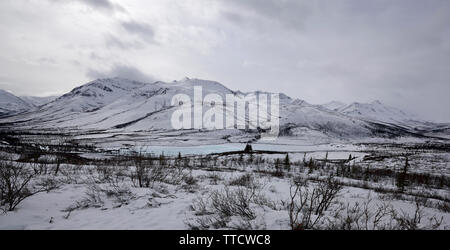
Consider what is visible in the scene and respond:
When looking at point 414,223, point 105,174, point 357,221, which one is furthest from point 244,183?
point 105,174

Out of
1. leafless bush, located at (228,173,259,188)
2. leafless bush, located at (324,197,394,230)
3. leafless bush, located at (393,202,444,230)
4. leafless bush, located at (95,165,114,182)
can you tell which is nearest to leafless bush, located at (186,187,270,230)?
leafless bush, located at (324,197,394,230)

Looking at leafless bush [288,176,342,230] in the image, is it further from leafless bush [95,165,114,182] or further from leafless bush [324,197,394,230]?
leafless bush [95,165,114,182]

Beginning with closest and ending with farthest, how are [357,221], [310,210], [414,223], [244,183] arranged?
[310,210], [357,221], [414,223], [244,183]

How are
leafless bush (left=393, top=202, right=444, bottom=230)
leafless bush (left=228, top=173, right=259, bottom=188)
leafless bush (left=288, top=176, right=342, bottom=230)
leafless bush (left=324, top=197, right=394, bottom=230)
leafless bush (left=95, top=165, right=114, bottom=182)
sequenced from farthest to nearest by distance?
leafless bush (left=228, top=173, right=259, bottom=188) → leafless bush (left=95, top=165, right=114, bottom=182) → leafless bush (left=393, top=202, right=444, bottom=230) → leafless bush (left=324, top=197, right=394, bottom=230) → leafless bush (left=288, top=176, right=342, bottom=230)

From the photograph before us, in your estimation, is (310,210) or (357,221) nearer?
(310,210)

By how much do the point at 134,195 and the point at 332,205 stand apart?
6438 mm

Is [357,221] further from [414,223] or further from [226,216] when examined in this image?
[226,216]

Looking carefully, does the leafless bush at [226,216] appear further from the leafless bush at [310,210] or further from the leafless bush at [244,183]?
the leafless bush at [244,183]

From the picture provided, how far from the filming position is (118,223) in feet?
13.7

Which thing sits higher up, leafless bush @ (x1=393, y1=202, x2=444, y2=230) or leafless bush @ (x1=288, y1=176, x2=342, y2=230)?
leafless bush @ (x1=288, y1=176, x2=342, y2=230)

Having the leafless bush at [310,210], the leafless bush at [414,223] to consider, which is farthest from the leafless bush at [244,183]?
the leafless bush at [414,223]

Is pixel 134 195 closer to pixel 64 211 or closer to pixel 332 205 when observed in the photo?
pixel 64 211

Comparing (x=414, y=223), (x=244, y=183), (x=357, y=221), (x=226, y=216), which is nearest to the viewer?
(x=357, y=221)
